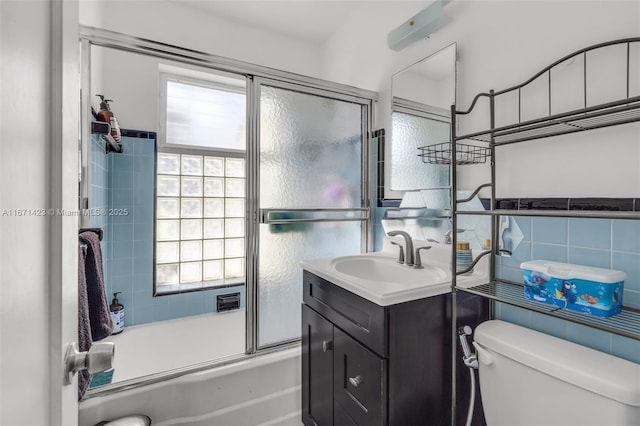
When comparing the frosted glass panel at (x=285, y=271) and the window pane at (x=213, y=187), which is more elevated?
the window pane at (x=213, y=187)

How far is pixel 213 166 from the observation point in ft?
8.69

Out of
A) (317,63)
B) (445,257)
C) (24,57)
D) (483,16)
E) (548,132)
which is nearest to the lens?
(24,57)

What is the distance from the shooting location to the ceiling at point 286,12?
83.7 inches

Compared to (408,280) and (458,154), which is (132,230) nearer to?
(408,280)

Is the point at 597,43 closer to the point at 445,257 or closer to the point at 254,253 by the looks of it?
the point at 445,257

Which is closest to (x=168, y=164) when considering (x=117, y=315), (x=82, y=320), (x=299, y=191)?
(x=117, y=315)

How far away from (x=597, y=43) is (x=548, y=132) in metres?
0.28

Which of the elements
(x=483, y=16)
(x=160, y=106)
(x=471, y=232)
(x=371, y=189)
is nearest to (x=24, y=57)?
(x=471, y=232)

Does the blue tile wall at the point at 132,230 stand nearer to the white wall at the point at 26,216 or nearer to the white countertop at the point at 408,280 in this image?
the white countertop at the point at 408,280

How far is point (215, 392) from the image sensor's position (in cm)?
155

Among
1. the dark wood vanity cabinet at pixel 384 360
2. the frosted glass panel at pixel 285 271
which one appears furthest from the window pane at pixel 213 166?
the dark wood vanity cabinet at pixel 384 360

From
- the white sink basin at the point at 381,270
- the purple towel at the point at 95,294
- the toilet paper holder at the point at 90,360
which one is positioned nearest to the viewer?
the toilet paper holder at the point at 90,360

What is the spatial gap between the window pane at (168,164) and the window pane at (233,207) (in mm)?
474

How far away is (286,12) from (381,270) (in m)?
1.95
